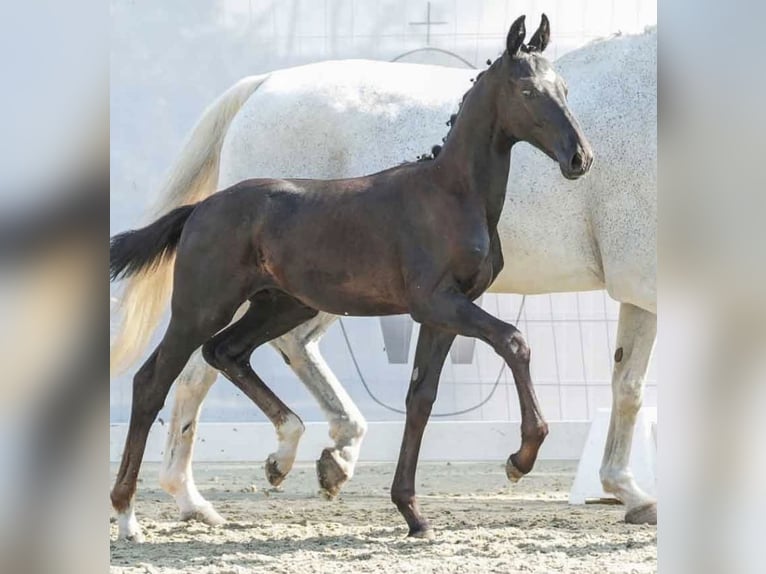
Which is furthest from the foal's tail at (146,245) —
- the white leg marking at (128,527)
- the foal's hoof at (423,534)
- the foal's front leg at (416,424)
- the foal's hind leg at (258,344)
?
the foal's hoof at (423,534)

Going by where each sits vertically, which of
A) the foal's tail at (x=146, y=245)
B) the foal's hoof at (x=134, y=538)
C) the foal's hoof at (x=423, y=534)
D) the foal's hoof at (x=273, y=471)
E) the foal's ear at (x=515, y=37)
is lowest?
the foal's hoof at (x=134, y=538)

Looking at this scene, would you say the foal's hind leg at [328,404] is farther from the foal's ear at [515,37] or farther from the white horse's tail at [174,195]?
the foal's ear at [515,37]

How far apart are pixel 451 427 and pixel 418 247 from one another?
298cm

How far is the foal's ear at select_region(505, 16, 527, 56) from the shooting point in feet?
12.7

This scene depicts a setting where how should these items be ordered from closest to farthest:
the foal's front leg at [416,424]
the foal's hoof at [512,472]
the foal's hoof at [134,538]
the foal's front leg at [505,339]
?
1. the foal's front leg at [505,339]
2. the foal's hoof at [512,472]
3. the foal's front leg at [416,424]
4. the foal's hoof at [134,538]

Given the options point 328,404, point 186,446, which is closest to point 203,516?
point 186,446

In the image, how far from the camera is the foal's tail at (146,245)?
4477mm

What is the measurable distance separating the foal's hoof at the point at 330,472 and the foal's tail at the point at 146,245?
1.03 metres

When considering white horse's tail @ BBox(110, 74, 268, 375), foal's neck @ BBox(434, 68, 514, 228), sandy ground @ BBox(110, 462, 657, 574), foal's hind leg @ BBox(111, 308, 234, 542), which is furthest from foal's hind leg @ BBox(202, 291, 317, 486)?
foal's neck @ BBox(434, 68, 514, 228)

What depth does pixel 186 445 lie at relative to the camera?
5.02 metres

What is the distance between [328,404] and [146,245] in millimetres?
1130

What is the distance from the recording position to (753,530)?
169 centimetres

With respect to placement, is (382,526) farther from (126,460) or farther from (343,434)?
(126,460)

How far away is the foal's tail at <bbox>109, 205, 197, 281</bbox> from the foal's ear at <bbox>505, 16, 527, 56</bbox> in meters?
1.33
